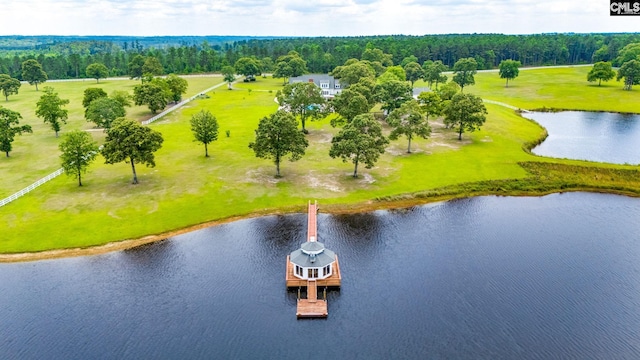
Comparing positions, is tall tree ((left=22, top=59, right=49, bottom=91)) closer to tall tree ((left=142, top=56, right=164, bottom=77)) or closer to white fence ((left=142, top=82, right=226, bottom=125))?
tall tree ((left=142, top=56, right=164, bottom=77))

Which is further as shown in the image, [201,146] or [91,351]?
[201,146]

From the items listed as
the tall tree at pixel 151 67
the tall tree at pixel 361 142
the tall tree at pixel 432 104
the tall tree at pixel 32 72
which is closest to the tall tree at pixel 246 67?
the tall tree at pixel 151 67

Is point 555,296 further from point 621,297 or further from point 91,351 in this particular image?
point 91,351

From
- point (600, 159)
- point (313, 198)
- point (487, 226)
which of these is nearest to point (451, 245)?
point (487, 226)

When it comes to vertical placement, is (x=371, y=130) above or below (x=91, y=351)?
above

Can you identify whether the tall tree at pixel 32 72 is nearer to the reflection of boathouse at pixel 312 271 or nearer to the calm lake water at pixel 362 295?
the calm lake water at pixel 362 295

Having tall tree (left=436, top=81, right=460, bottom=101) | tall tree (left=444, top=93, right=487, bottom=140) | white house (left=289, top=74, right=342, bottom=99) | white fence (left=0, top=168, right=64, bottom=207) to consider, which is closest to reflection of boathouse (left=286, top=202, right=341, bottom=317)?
white fence (left=0, top=168, right=64, bottom=207)

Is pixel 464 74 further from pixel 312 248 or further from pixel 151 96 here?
pixel 312 248
